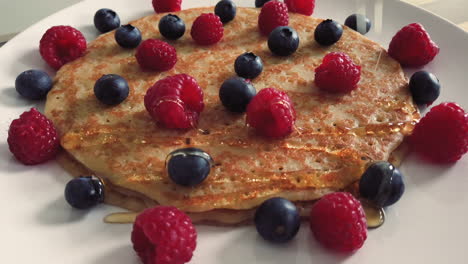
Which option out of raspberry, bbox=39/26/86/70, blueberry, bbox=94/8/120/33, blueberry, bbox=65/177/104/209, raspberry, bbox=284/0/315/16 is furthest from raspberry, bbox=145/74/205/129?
raspberry, bbox=284/0/315/16

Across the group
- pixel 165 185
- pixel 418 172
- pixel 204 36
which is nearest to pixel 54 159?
pixel 165 185

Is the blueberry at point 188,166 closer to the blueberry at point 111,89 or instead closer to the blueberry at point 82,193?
the blueberry at point 82,193

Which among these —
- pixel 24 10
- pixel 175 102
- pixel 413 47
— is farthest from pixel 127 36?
pixel 24 10

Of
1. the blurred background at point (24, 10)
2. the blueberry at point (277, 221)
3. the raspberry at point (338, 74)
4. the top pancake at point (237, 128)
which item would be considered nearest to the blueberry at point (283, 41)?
the top pancake at point (237, 128)

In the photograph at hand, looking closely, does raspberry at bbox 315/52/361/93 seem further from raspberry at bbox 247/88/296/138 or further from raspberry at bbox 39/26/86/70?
raspberry at bbox 39/26/86/70

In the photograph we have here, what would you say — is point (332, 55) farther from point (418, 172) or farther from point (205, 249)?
Result: point (205, 249)
